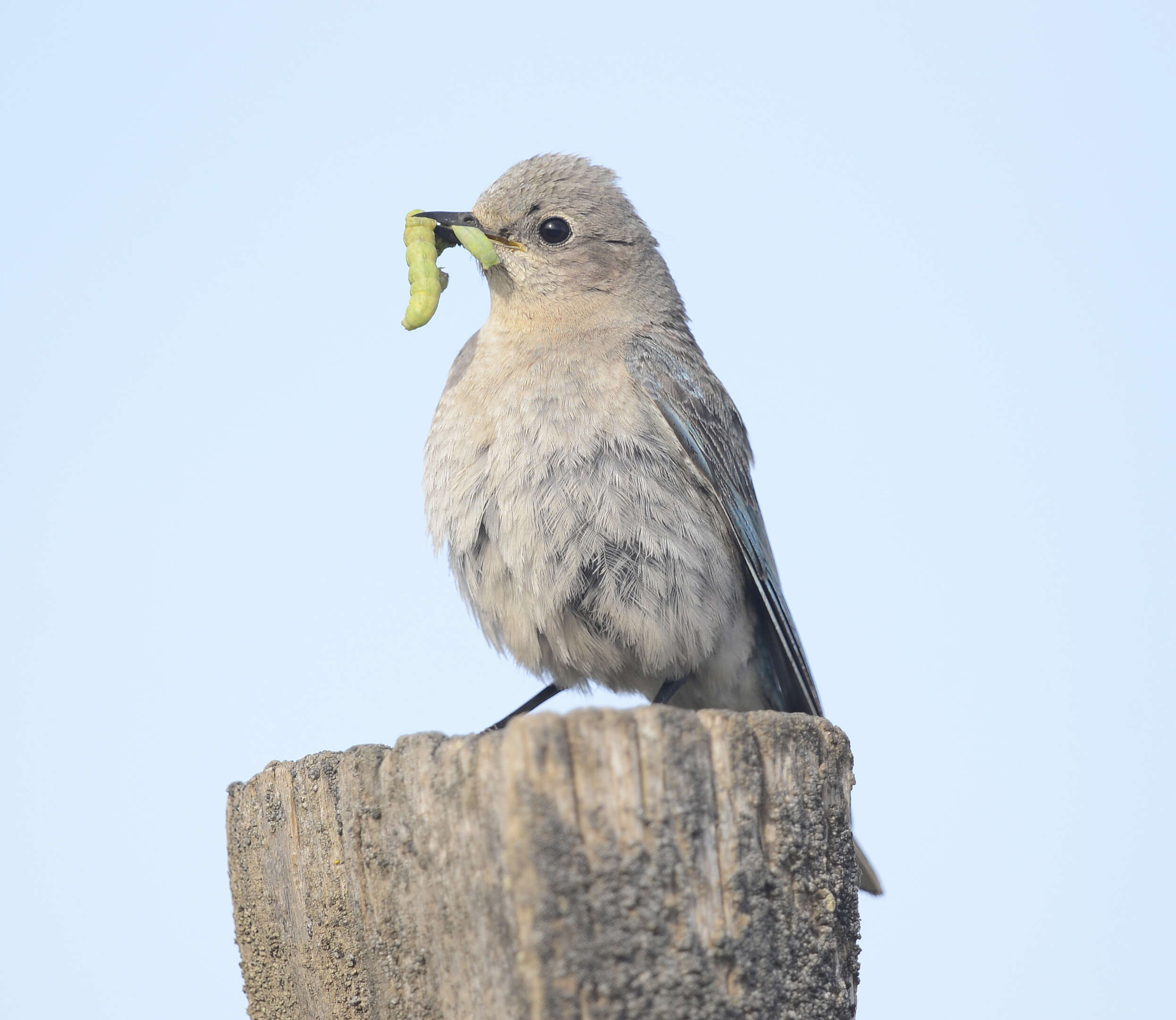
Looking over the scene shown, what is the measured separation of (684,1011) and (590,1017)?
0.83ft

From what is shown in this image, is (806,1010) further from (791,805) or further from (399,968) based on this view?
(399,968)

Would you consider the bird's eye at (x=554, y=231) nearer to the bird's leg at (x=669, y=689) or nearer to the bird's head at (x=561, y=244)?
the bird's head at (x=561, y=244)

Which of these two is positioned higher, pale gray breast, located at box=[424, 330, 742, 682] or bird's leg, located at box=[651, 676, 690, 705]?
pale gray breast, located at box=[424, 330, 742, 682]

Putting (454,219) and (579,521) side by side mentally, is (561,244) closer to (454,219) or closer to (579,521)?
(454,219)

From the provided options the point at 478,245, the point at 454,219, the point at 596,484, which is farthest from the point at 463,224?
the point at 596,484

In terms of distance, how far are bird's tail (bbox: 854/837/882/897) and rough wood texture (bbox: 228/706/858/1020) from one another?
192cm

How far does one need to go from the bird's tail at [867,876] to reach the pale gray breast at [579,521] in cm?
112

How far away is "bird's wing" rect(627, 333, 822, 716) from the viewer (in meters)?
5.84

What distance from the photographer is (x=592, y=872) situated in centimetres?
301

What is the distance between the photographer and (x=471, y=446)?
18.6ft

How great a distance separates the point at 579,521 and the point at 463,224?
198cm

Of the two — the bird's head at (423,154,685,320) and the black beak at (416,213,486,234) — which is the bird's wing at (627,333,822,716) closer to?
the bird's head at (423,154,685,320)

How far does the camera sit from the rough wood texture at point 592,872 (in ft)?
9.85

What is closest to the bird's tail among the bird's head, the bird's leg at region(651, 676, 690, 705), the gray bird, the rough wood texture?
the gray bird
